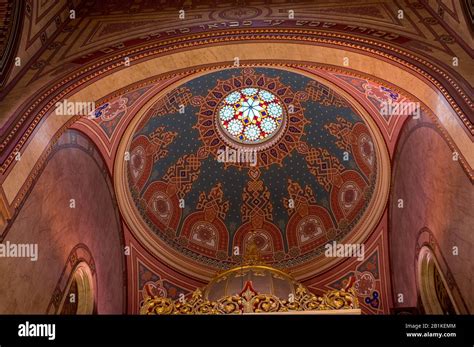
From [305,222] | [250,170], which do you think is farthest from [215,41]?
[305,222]

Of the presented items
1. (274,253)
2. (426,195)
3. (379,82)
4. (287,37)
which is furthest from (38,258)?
(274,253)

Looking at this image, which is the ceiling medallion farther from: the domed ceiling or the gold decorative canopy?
the gold decorative canopy

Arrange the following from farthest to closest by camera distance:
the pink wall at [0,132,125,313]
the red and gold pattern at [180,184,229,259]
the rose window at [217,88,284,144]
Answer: the rose window at [217,88,284,144], the red and gold pattern at [180,184,229,259], the pink wall at [0,132,125,313]

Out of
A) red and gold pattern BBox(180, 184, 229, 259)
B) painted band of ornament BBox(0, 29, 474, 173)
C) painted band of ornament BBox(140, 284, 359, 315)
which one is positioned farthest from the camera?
red and gold pattern BBox(180, 184, 229, 259)

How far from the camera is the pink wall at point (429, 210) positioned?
7398mm

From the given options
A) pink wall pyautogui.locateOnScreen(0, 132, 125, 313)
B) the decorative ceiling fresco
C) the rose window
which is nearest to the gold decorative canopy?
the decorative ceiling fresco

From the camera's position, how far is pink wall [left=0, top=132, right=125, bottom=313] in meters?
6.89

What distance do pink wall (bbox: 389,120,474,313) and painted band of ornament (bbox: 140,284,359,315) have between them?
2.00 metres

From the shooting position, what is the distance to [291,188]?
13.5 meters

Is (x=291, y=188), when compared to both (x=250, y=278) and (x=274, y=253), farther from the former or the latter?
(x=250, y=278)

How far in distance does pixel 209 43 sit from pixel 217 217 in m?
6.53

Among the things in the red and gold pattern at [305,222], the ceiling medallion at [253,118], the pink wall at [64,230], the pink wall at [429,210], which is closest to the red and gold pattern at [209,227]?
the ceiling medallion at [253,118]

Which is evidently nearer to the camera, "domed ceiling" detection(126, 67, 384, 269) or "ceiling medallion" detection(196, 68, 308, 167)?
"domed ceiling" detection(126, 67, 384, 269)

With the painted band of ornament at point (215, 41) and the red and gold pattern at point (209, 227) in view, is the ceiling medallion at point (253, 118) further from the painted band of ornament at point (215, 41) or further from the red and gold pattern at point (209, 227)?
the painted band of ornament at point (215, 41)
